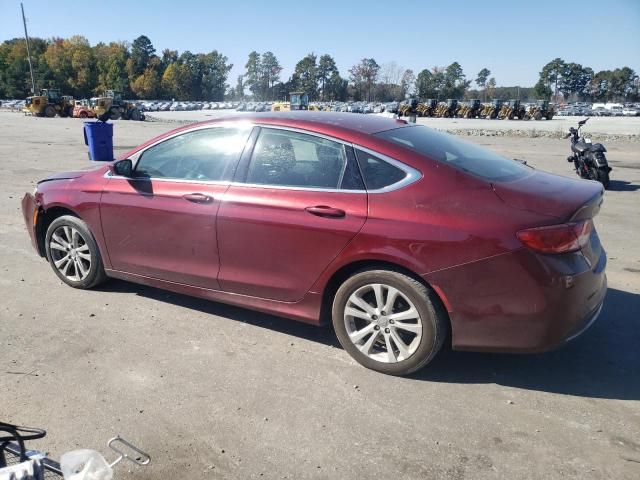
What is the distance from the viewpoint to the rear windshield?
352 cm

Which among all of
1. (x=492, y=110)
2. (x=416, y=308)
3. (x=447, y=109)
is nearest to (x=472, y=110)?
(x=492, y=110)

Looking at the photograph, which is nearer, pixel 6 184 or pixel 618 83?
pixel 6 184

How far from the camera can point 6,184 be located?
1066 centimetres

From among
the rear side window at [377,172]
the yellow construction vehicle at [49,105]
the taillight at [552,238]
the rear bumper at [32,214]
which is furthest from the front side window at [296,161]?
the yellow construction vehicle at [49,105]

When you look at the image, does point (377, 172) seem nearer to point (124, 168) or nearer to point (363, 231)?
point (363, 231)

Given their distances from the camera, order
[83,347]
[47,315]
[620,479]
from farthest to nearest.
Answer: [47,315] → [83,347] → [620,479]

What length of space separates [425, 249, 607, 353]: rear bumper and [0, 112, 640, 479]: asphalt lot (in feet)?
1.28

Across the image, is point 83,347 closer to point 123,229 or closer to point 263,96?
point 123,229

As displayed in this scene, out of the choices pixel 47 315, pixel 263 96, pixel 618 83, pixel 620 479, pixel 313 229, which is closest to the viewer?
pixel 620 479

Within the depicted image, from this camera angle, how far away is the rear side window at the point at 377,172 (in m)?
3.43

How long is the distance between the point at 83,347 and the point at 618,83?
145 m

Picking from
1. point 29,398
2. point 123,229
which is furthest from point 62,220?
point 29,398

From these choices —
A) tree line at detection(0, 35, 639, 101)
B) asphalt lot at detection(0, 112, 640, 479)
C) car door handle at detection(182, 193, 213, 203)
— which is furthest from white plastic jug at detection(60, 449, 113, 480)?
tree line at detection(0, 35, 639, 101)

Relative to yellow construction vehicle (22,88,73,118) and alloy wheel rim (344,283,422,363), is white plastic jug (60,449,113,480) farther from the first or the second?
yellow construction vehicle (22,88,73,118)
